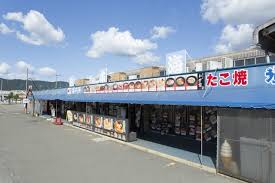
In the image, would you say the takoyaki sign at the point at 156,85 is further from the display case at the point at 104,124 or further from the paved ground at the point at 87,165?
the paved ground at the point at 87,165

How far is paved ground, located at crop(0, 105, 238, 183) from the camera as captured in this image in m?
11.0

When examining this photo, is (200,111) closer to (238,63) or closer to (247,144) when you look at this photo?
(238,63)

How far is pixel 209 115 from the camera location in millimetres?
17656

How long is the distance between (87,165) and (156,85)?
5.56 meters

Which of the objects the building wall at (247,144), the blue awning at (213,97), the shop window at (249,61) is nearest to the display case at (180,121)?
the blue awning at (213,97)

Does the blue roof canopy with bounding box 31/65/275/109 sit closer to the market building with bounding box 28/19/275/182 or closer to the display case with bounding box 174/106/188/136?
the market building with bounding box 28/19/275/182

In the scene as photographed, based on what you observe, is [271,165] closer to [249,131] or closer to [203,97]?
[249,131]

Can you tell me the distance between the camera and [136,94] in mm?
18000

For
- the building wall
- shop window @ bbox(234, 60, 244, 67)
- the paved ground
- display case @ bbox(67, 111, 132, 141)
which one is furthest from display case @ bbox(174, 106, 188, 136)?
the building wall

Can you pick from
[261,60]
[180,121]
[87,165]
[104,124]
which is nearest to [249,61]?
[261,60]

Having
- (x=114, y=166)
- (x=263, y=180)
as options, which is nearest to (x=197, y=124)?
(x=114, y=166)

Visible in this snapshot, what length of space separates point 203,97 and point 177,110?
25.1ft

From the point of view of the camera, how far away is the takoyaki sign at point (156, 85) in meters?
13.9

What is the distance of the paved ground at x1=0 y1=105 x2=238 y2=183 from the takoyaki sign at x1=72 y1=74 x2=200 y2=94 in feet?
10.8
